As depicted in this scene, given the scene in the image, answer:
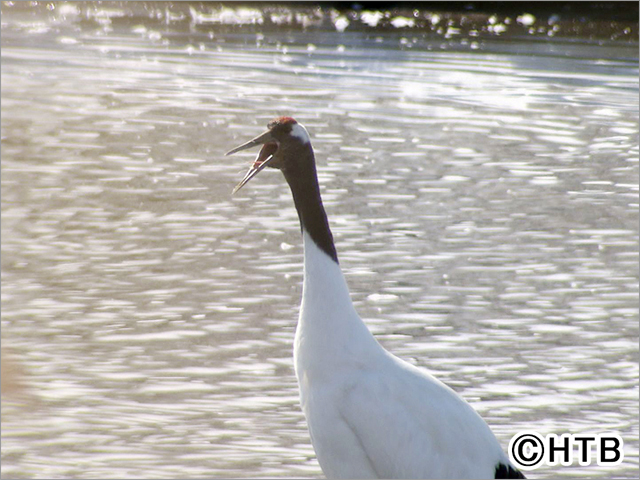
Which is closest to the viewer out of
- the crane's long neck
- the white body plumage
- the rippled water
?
the white body plumage

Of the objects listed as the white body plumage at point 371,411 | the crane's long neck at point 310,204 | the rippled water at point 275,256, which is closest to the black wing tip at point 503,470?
the white body plumage at point 371,411

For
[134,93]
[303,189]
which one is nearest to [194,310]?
[303,189]

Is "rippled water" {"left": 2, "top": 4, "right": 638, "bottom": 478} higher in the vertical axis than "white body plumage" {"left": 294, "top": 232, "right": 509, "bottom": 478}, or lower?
lower

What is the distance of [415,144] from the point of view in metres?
12.5

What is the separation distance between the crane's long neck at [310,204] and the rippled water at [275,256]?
50.6 inches

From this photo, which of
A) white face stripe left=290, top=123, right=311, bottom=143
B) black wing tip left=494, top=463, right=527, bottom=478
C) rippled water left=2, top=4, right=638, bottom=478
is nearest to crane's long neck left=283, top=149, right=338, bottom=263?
white face stripe left=290, top=123, right=311, bottom=143

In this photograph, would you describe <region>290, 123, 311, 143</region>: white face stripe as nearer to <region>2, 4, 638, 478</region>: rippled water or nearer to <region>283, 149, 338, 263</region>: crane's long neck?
<region>283, 149, 338, 263</region>: crane's long neck

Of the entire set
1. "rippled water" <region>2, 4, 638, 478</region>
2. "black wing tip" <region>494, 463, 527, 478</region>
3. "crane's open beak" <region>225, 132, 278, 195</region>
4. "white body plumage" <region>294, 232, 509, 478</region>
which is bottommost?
"rippled water" <region>2, 4, 638, 478</region>

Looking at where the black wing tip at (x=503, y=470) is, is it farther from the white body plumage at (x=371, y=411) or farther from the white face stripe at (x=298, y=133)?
the white face stripe at (x=298, y=133)

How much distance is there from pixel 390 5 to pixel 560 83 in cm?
1040

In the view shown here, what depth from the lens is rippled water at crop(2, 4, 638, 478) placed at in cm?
609

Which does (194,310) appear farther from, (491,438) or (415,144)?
(415,144)

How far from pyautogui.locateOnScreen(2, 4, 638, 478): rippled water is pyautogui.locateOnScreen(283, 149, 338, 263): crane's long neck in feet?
4.22

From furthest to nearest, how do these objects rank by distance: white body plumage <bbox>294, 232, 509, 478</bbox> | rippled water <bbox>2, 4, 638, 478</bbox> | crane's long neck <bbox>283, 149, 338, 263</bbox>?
rippled water <bbox>2, 4, 638, 478</bbox>
crane's long neck <bbox>283, 149, 338, 263</bbox>
white body plumage <bbox>294, 232, 509, 478</bbox>
